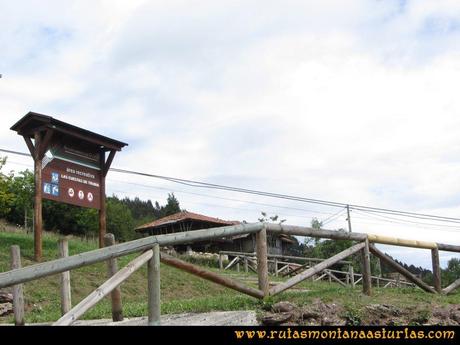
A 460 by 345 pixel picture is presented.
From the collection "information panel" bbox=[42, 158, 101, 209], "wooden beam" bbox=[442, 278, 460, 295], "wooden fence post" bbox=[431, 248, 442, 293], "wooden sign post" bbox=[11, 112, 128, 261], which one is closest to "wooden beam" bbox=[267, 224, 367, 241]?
"wooden fence post" bbox=[431, 248, 442, 293]

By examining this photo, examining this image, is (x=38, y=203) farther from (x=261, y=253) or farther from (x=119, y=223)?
(x=119, y=223)

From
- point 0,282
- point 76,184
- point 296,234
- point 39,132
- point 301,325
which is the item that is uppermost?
point 39,132

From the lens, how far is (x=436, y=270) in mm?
9117

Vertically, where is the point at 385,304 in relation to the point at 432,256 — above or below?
below

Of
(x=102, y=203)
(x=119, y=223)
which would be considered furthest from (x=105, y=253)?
(x=119, y=223)

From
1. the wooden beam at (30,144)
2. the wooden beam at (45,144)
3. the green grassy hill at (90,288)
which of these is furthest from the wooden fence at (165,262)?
the wooden beam at (30,144)

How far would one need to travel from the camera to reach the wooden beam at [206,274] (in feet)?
19.0

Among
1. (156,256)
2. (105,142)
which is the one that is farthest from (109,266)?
(105,142)

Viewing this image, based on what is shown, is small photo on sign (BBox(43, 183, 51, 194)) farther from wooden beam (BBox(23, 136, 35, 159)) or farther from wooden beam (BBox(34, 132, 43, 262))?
wooden beam (BBox(23, 136, 35, 159))

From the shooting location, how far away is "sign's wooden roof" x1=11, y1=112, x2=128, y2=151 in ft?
52.3

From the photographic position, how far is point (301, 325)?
18.7ft

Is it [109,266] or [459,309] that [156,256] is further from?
[459,309]

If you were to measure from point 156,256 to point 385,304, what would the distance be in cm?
279

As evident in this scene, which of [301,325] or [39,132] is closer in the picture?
[301,325]
